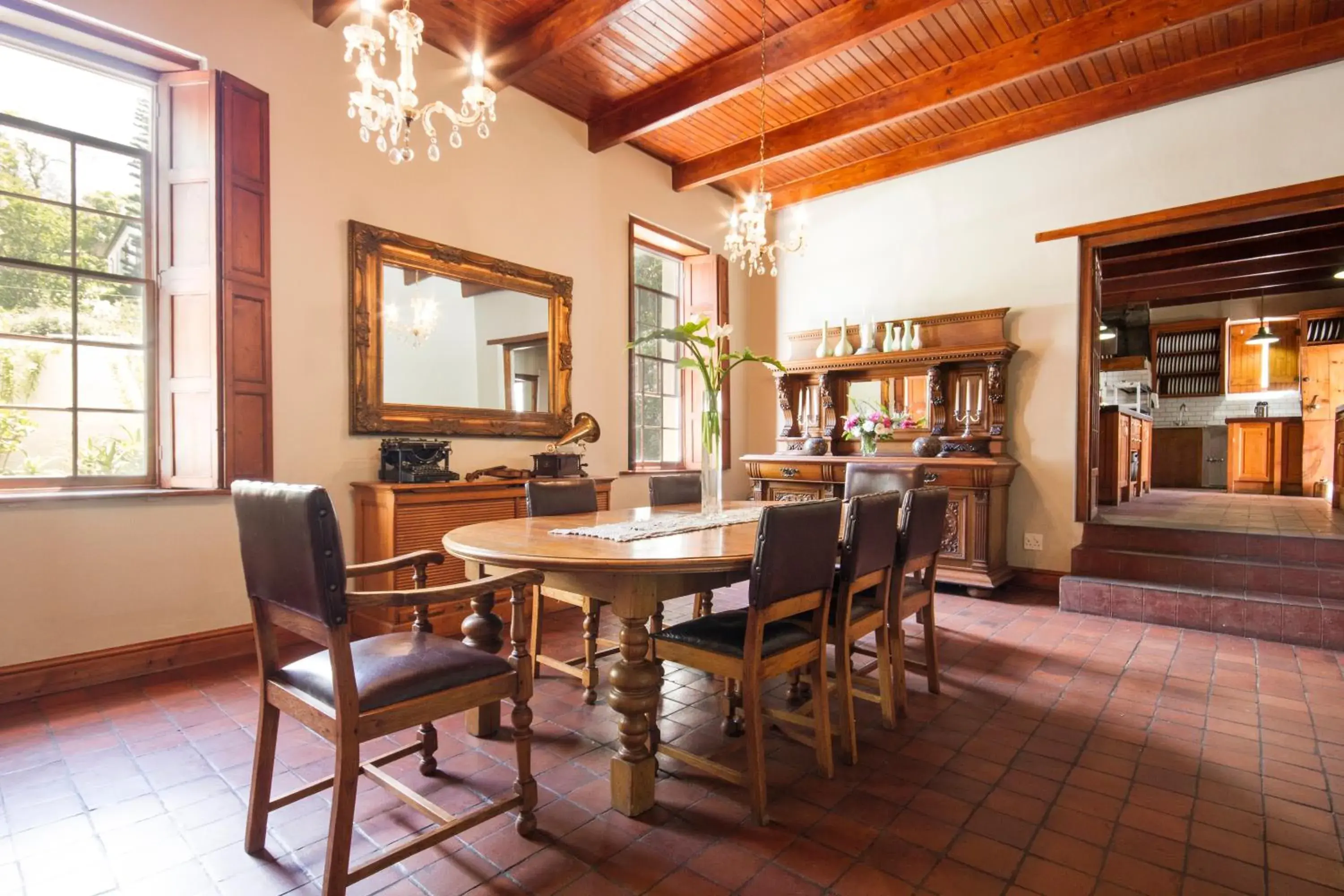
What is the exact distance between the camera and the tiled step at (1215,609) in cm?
353

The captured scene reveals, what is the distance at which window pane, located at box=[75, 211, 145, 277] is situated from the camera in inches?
120

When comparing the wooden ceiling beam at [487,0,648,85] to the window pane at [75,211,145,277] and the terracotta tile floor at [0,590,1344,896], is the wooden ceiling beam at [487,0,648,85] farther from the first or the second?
the terracotta tile floor at [0,590,1344,896]

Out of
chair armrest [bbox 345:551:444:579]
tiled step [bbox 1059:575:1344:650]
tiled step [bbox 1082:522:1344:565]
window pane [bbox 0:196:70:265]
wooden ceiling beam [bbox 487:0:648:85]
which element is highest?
wooden ceiling beam [bbox 487:0:648:85]

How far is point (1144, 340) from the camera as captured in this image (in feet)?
33.9

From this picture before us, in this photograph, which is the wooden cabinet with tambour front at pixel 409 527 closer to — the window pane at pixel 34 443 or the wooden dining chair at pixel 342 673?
the window pane at pixel 34 443

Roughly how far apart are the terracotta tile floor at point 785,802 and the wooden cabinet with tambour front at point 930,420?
1.84 m

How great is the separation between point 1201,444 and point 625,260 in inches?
377

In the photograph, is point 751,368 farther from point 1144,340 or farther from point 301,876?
point 1144,340

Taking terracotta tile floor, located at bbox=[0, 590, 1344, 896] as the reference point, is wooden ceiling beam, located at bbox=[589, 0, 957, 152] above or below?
above

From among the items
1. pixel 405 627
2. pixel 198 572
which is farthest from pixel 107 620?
pixel 405 627

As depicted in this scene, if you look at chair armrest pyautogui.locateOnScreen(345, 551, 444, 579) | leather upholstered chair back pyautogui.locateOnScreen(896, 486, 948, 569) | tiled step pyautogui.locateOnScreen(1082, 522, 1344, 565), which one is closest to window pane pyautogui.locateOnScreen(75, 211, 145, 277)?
chair armrest pyautogui.locateOnScreen(345, 551, 444, 579)

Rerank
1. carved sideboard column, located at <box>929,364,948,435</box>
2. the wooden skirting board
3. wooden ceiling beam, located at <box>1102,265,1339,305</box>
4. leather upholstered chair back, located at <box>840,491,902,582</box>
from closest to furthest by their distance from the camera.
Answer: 1. leather upholstered chair back, located at <box>840,491,902,582</box>
2. the wooden skirting board
3. carved sideboard column, located at <box>929,364,948,435</box>
4. wooden ceiling beam, located at <box>1102,265,1339,305</box>

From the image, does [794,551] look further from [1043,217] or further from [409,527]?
[1043,217]

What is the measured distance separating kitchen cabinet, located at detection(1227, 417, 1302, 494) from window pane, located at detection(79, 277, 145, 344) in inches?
450
